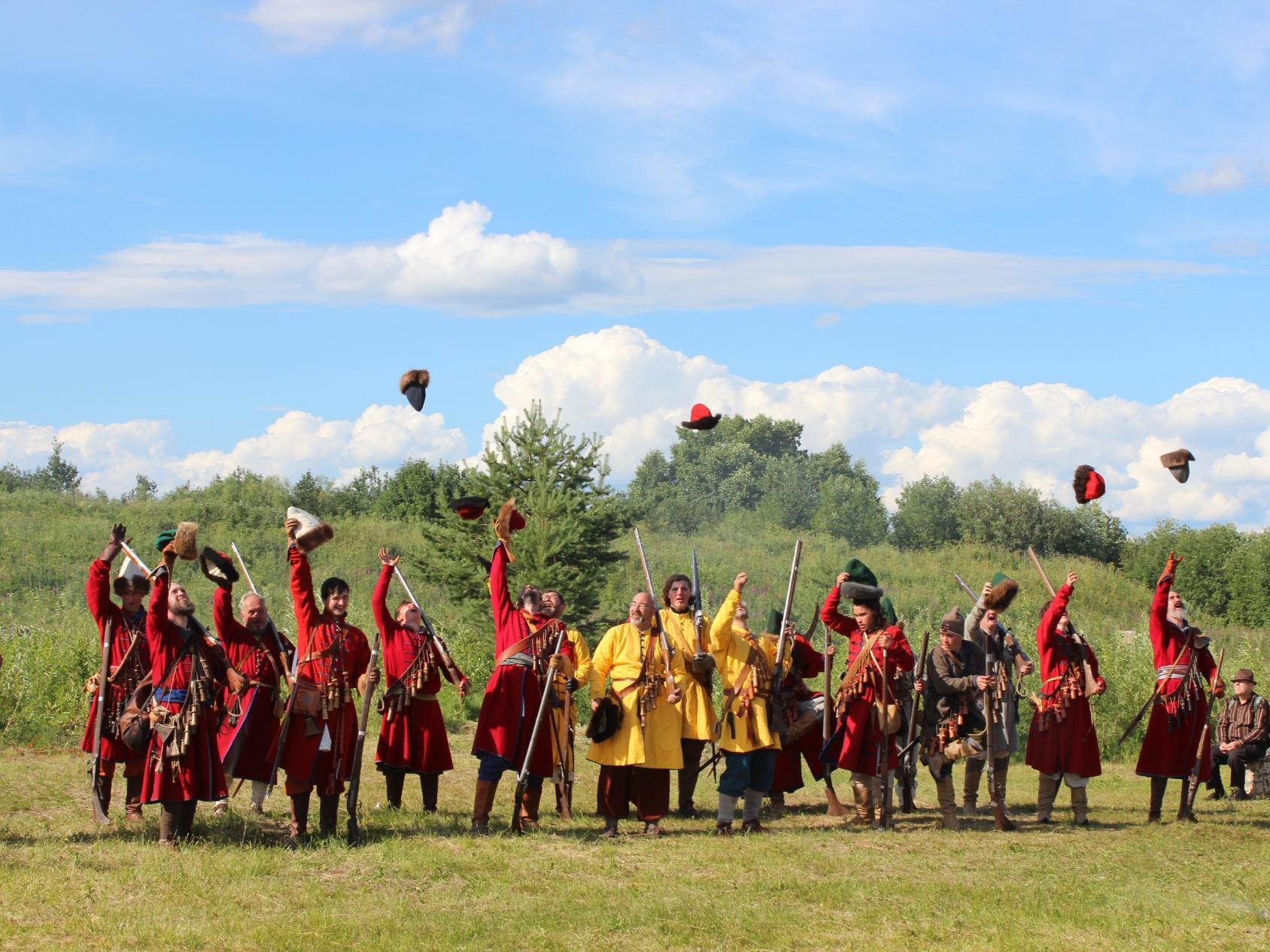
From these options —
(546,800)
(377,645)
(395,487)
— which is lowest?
(546,800)

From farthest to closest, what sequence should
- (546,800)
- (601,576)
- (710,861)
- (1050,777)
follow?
(601,576)
(546,800)
(1050,777)
(710,861)

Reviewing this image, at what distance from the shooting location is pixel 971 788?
11.6m

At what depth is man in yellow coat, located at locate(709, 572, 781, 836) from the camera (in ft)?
34.6

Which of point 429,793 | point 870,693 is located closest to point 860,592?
point 870,693

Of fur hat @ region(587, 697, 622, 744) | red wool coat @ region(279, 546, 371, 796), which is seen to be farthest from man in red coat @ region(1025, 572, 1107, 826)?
red wool coat @ region(279, 546, 371, 796)

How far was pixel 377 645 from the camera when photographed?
9531 mm

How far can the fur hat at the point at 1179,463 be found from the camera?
1261 cm

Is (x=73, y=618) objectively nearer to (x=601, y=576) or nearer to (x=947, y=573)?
(x=601, y=576)

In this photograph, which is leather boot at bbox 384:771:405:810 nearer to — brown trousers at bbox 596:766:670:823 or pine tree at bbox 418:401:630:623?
brown trousers at bbox 596:766:670:823

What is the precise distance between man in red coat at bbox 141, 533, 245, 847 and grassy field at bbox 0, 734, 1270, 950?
338 millimetres

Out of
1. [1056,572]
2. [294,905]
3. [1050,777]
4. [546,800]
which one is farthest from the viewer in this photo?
[1056,572]

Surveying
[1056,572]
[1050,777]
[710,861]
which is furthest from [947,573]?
[710,861]

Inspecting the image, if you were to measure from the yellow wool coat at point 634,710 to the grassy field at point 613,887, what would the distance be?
600 mm

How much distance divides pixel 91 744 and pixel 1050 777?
7.63m
